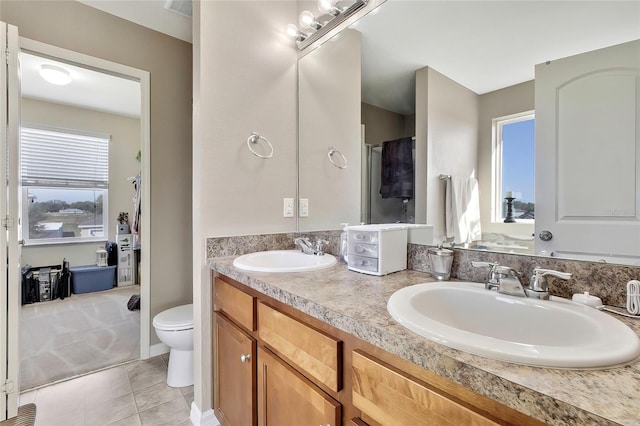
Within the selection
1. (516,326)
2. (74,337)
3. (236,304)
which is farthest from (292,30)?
(74,337)

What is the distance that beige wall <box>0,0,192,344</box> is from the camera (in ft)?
6.81

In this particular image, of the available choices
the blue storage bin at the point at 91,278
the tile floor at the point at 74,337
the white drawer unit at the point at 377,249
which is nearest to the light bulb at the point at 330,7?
the white drawer unit at the point at 377,249

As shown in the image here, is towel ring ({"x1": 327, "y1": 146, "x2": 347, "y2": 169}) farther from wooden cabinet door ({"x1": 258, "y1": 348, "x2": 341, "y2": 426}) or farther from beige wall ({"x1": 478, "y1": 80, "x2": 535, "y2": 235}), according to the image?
wooden cabinet door ({"x1": 258, "y1": 348, "x2": 341, "y2": 426})

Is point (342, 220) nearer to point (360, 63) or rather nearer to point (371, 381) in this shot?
point (360, 63)

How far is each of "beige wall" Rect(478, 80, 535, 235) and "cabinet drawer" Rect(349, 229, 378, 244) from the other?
0.39 metres

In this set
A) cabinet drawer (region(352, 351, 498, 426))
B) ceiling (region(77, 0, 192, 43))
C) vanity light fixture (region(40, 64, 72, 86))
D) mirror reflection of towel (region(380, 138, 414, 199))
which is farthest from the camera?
vanity light fixture (region(40, 64, 72, 86))

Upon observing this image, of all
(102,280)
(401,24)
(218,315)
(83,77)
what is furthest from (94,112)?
(401,24)

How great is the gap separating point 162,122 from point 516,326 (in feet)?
8.67

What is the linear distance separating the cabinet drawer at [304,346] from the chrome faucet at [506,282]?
1.61 ft

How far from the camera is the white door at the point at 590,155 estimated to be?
75 centimetres

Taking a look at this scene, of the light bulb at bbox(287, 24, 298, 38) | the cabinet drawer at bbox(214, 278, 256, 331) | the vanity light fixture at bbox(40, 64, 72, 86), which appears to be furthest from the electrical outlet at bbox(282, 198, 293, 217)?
the vanity light fixture at bbox(40, 64, 72, 86)

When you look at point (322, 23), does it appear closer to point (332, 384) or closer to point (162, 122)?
point (162, 122)

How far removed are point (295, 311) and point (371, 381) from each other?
332mm

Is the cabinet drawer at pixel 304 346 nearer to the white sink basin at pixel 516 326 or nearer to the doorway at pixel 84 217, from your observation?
the white sink basin at pixel 516 326
